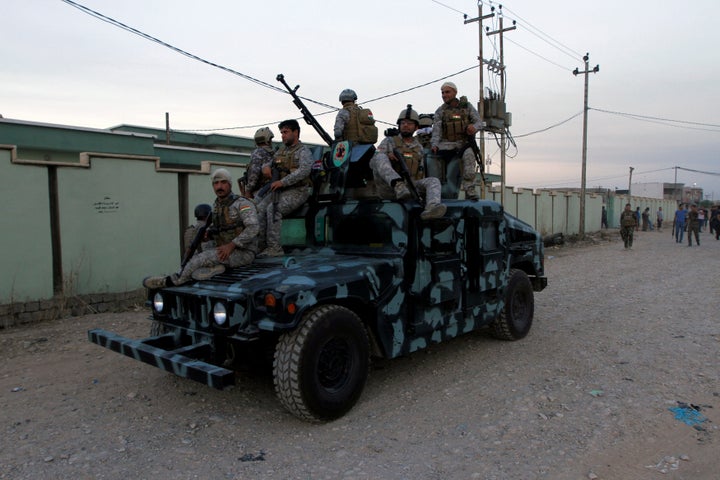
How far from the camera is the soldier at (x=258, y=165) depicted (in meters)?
6.16

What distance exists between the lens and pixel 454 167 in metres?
6.54

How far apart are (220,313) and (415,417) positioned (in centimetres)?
162

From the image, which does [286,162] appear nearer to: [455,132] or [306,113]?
[306,113]

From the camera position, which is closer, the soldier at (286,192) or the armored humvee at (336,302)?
the armored humvee at (336,302)

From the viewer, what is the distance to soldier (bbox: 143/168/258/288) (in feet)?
14.6

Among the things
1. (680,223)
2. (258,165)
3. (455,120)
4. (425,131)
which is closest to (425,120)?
(425,131)

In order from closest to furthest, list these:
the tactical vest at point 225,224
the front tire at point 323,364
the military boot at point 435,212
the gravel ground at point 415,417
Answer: the gravel ground at point 415,417 < the front tire at point 323,364 < the military boot at point 435,212 < the tactical vest at point 225,224

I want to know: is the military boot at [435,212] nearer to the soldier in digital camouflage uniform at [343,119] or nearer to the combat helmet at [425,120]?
the soldier in digital camouflage uniform at [343,119]

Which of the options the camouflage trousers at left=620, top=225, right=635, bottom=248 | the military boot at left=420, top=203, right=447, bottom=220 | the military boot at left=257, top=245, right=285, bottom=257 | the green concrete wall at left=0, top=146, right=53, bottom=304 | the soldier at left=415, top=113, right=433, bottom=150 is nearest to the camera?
the military boot at left=420, top=203, right=447, bottom=220

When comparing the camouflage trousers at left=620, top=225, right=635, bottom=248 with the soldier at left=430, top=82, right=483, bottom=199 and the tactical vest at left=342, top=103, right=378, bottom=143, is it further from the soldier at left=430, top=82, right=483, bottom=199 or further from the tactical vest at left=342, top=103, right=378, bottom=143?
the tactical vest at left=342, top=103, right=378, bottom=143

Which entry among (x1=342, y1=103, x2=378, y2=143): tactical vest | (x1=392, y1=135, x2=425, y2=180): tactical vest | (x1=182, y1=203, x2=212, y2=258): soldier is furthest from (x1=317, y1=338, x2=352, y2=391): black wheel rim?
(x1=342, y1=103, x2=378, y2=143): tactical vest

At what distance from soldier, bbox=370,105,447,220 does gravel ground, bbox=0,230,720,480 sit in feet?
5.28

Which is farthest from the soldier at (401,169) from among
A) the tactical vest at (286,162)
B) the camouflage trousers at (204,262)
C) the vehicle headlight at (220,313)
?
the vehicle headlight at (220,313)

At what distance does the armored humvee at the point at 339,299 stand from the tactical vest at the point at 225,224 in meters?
0.38
